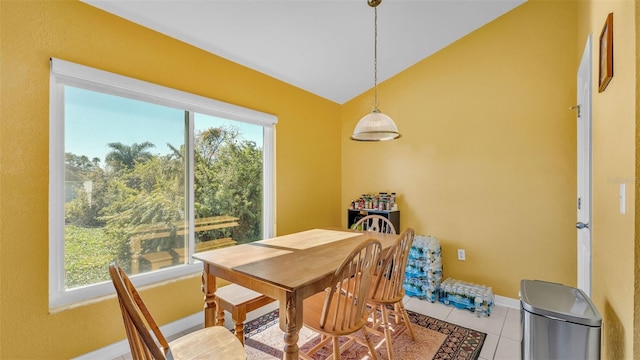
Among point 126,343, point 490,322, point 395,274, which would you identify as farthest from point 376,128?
point 126,343

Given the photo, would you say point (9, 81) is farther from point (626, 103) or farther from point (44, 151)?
point (626, 103)

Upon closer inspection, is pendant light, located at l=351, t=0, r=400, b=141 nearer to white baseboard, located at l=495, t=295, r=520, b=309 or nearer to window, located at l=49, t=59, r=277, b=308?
window, located at l=49, t=59, r=277, b=308

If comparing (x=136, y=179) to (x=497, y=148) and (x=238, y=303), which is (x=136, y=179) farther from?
(x=497, y=148)

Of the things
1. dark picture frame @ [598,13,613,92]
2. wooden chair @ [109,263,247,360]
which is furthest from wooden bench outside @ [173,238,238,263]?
dark picture frame @ [598,13,613,92]

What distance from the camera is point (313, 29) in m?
2.50

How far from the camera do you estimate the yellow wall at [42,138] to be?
161cm

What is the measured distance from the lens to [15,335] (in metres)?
1.63

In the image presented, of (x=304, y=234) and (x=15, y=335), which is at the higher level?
(x=304, y=234)

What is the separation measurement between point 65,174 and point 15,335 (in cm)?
98

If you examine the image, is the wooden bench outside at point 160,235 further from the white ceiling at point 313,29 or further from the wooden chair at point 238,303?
the white ceiling at point 313,29

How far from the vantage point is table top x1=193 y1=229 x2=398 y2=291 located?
148 cm

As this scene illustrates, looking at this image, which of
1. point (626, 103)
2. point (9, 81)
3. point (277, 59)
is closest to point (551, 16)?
point (626, 103)

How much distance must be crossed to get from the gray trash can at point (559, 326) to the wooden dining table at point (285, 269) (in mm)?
938

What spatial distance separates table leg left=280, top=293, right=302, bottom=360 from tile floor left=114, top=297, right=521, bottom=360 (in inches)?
52.0
